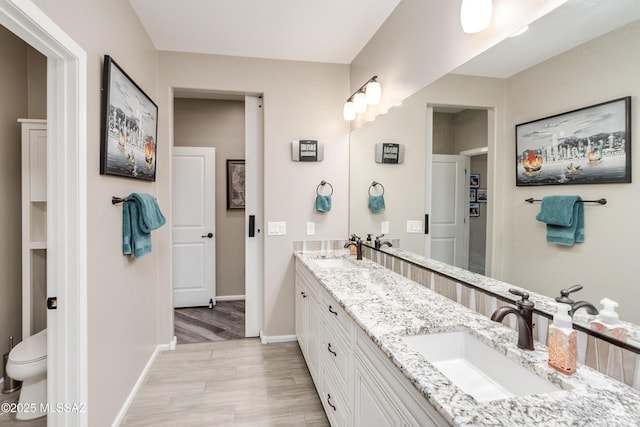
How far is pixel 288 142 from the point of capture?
3.16 m

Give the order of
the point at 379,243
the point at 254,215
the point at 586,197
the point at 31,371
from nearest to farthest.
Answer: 1. the point at 586,197
2. the point at 31,371
3. the point at 379,243
4. the point at 254,215

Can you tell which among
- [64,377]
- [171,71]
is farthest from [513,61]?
[171,71]

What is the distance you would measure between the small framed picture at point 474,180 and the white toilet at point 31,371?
2.64 m

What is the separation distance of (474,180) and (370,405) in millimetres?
1124

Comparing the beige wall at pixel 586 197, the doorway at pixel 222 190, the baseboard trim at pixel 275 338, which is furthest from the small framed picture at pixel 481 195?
the doorway at pixel 222 190

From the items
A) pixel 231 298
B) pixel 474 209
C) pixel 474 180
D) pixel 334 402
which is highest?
pixel 474 180

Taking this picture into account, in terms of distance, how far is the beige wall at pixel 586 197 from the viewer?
36.8 inches

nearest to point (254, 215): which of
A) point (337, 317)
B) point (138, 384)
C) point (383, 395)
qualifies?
point (138, 384)

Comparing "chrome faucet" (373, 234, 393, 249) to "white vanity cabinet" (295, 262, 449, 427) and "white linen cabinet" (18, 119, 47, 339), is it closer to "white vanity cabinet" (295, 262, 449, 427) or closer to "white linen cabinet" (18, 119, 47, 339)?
"white vanity cabinet" (295, 262, 449, 427)

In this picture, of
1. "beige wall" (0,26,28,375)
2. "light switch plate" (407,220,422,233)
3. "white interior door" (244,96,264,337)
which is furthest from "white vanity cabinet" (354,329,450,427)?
"beige wall" (0,26,28,375)

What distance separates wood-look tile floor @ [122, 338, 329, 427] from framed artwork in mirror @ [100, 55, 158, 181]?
61.9 inches

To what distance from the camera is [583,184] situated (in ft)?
3.44

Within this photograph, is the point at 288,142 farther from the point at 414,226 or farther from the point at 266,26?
the point at 414,226

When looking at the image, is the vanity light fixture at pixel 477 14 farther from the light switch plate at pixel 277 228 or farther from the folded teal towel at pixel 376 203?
A: the light switch plate at pixel 277 228
